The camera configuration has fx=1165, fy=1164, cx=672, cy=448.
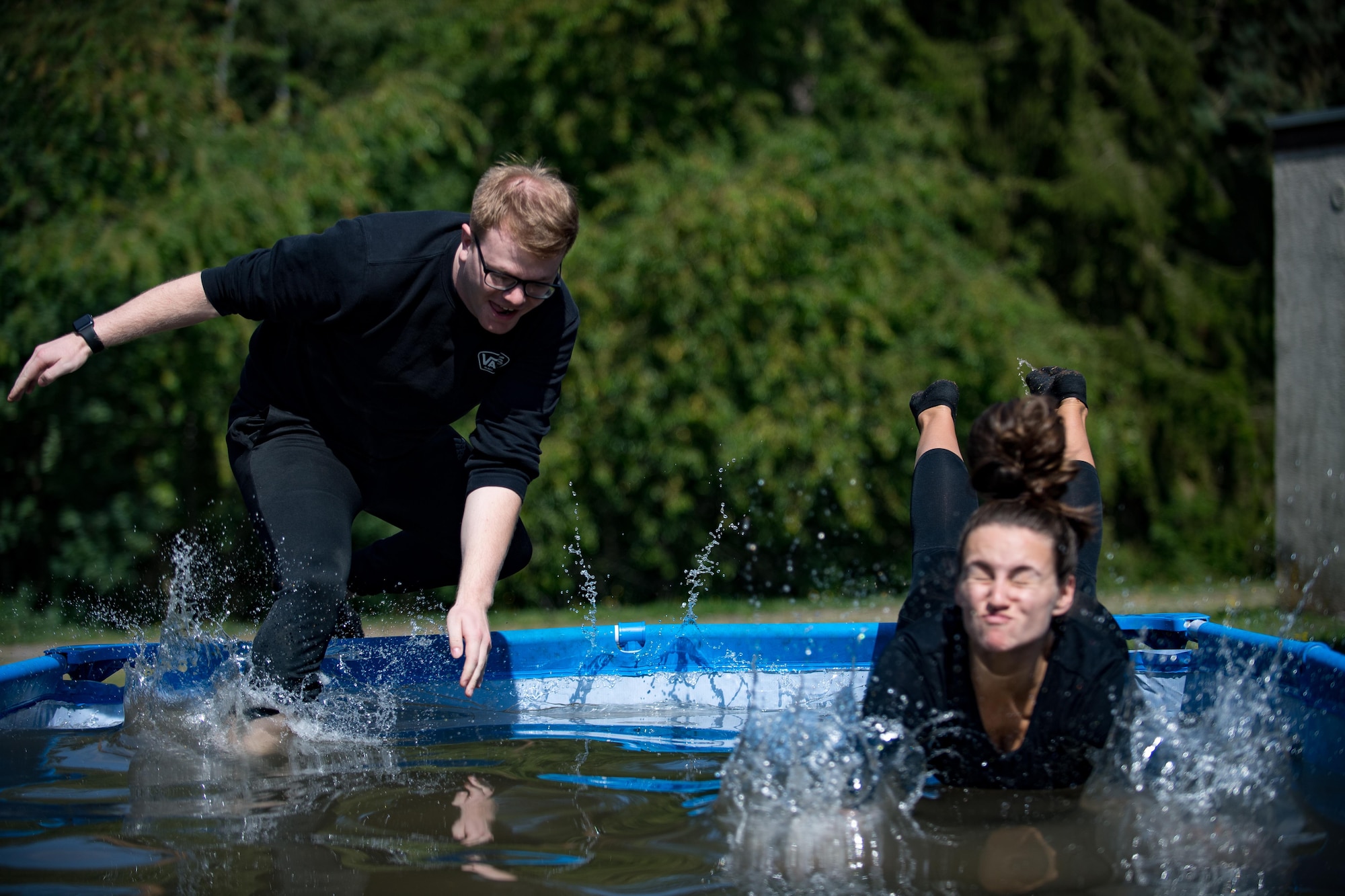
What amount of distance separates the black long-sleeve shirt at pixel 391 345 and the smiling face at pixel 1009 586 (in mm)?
1303

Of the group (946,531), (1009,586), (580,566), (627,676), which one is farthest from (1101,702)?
(580,566)

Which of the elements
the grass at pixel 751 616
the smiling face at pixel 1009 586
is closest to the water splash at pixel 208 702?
the smiling face at pixel 1009 586

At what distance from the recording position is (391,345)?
3.20m

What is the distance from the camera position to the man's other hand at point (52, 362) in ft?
9.49

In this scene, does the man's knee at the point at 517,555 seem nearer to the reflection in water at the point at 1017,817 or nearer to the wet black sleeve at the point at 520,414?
the wet black sleeve at the point at 520,414

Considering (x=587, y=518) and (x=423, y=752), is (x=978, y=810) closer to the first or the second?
(x=423, y=752)

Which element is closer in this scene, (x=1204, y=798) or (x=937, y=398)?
(x=1204, y=798)

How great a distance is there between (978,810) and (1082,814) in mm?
218

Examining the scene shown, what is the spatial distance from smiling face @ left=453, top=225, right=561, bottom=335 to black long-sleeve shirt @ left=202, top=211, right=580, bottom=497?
0.34ft

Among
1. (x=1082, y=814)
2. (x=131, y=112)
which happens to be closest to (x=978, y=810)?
(x=1082, y=814)

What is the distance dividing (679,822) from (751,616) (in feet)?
15.0

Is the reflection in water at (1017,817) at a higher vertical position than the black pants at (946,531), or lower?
lower

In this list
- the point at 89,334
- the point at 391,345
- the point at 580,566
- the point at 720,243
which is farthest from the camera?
the point at 580,566

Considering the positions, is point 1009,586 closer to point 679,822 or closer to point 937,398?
point 679,822
